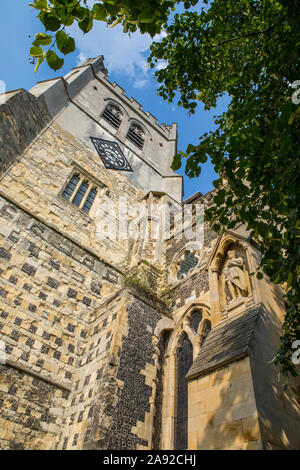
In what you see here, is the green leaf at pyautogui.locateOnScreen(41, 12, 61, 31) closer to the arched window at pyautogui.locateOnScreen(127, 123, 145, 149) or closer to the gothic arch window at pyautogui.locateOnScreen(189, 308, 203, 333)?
the gothic arch window at pyautogui.locateOnScreen(189, 308, 203, 333)

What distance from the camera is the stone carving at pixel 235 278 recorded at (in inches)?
218

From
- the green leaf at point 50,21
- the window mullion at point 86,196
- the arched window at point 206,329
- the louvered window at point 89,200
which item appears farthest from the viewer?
the louvered window at point 89,200

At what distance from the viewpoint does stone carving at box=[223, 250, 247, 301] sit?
18.1 ft

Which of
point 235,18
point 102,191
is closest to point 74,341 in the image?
point 102,191

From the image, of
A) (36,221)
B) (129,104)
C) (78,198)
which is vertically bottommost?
(36,221)

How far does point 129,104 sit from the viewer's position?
2336cm

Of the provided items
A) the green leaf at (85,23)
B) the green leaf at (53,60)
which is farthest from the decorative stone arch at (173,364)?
the green leaf at (85,23)

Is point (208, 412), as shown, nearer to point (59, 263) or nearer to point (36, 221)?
point (59, 263)

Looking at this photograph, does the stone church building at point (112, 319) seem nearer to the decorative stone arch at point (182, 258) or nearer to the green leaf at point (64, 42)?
the decorative stone arch at point (182, 258)

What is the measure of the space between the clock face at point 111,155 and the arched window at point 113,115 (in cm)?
288

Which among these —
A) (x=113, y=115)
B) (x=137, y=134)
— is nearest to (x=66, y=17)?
(x=113, y=115)

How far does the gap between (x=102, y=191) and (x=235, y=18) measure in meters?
8.42

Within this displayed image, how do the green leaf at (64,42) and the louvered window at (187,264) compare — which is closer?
the green leaf at (64,42)

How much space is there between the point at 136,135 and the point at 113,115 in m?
2.11
